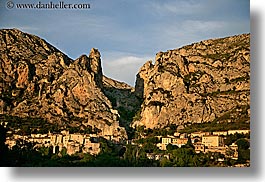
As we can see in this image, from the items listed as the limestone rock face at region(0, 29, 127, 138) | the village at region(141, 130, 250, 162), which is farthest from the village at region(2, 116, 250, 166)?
the limestone rock face at region(0, 29, 127, 138)

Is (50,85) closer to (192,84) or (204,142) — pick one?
(192,84)

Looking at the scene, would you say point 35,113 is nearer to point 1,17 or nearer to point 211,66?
point 1,17

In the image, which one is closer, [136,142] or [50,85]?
[136,142]

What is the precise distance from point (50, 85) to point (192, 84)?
2.30 m

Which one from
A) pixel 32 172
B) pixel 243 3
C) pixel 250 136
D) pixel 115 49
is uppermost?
pixel 243 3

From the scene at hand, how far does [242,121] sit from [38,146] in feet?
9.96

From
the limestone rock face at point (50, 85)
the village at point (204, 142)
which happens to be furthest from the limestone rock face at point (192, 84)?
the limestone rock face at point (50, 85)

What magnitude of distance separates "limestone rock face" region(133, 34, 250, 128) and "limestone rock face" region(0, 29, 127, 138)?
670 mm

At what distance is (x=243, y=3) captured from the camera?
829cm

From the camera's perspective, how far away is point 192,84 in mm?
9328

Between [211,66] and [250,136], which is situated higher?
[211,66]

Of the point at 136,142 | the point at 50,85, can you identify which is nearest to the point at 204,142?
the point at 136,142

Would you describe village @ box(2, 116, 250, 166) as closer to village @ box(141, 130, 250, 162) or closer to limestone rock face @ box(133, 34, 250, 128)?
village @ box(141, 130, 250, 162)

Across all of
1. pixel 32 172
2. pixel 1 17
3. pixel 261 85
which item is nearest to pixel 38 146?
pixel 32 172
